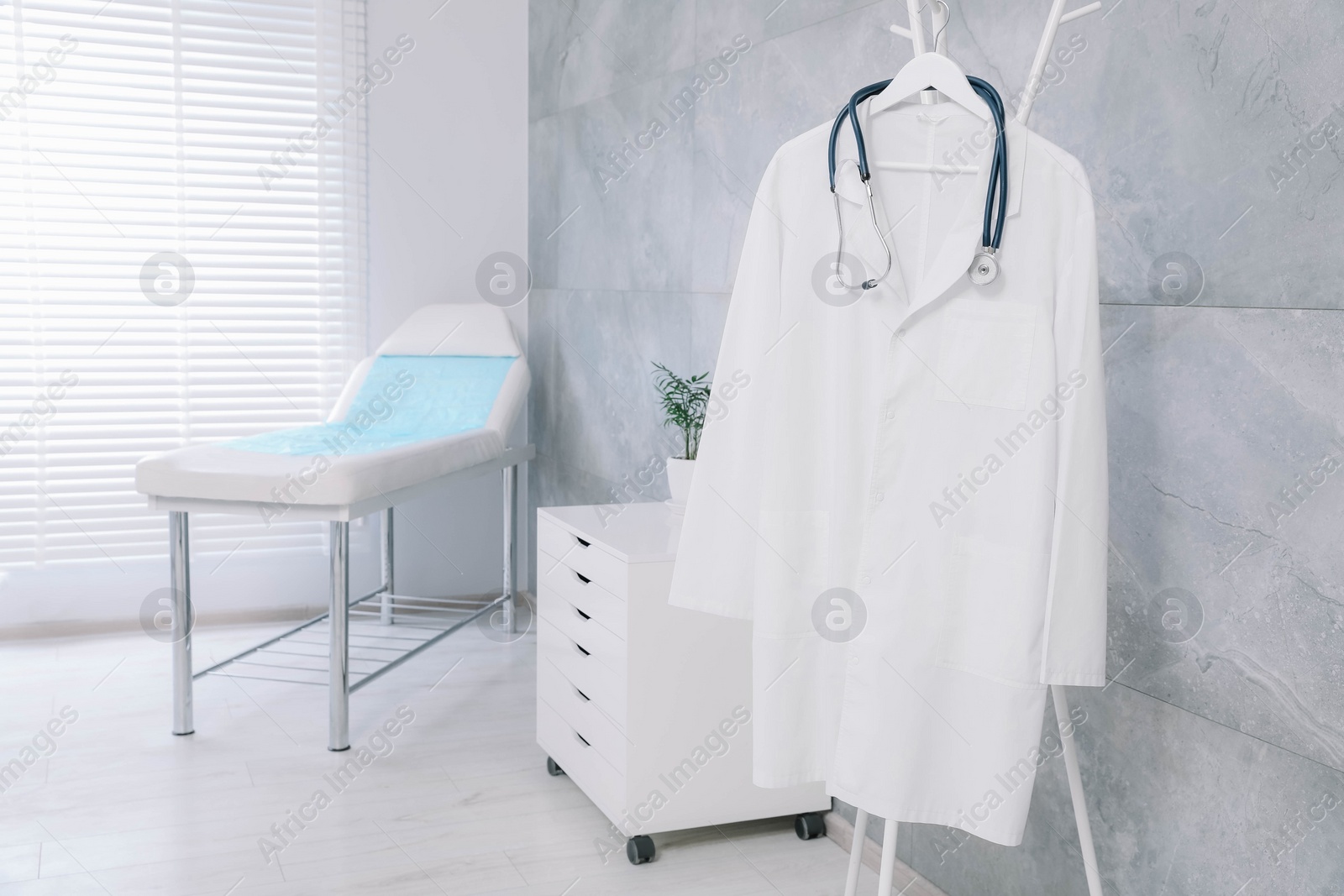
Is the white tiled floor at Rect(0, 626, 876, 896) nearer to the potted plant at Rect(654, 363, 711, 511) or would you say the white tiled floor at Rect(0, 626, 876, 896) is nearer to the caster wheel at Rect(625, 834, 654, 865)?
the caster wheel at Rect(625, 834, 654, 865)

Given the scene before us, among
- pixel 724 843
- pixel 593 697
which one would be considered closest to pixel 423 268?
pixel 593 697

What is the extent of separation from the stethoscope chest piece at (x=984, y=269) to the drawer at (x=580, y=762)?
1229 mm

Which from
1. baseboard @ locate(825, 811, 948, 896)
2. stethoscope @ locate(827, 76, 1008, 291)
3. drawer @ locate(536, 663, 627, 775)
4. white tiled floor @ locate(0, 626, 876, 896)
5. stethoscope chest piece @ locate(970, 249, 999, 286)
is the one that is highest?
stethoscope @ locate(827, 76, 1008, 291)

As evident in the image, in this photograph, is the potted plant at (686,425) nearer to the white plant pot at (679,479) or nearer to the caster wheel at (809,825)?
the white plant pot at (679,479)

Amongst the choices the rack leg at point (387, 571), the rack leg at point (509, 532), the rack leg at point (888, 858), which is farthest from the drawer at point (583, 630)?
the rack leg at point (387, 571)

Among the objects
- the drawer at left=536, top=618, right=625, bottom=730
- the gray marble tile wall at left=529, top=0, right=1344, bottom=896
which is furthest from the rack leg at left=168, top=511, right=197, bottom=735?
the gray marble tile wall at left=529, top=0, right=1344, bottom=896

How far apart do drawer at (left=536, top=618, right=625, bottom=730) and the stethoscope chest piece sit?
1101 mm

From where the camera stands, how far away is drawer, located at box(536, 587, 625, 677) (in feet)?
7.06

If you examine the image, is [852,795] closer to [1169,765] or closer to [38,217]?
[1169,765]

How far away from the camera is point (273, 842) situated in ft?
7.15

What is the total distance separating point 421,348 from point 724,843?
1.97 metres

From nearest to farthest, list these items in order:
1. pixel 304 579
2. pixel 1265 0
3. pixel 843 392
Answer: pixel 1265 0 → pixel 843 392 → pixel 304 579

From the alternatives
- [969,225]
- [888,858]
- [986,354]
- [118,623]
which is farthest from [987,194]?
[118,623]

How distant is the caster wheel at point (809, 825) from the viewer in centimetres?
226
